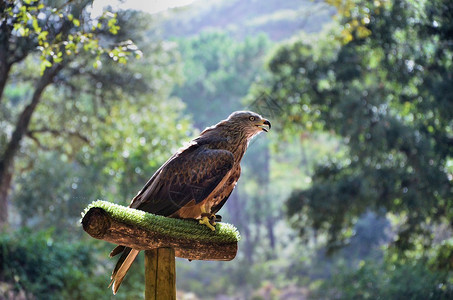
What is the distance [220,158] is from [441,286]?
20.3 ft

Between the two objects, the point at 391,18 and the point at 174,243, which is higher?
the point at 391,18

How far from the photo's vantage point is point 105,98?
12695 mm

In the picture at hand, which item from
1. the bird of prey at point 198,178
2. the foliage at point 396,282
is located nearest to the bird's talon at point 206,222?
the bird of prey at point 198,178

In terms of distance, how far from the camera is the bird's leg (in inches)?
146

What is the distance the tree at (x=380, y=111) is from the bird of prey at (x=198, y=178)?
4.59 meters

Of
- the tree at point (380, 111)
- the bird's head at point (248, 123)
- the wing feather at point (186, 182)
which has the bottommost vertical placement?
the wing feather at point (186, 182)

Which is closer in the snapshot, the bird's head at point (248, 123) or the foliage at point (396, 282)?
the bird's head at point (248, 123)

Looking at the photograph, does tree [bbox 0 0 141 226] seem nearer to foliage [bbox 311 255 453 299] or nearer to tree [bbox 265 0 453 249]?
tree [bbox 265 0 453 249]

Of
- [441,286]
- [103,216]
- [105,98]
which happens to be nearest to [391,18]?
[441,286]

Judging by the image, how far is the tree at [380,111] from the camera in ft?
28.7

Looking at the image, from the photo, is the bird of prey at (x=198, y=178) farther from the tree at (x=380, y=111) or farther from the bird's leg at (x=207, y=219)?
the tree at (x=380, y=111)

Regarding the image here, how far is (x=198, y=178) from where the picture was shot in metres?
3.65

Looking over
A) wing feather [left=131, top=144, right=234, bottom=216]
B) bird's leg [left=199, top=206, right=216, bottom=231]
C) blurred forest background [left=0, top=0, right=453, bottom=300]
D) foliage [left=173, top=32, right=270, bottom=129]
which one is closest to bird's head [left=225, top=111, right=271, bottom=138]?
wing feather [left=131, top=144, right=234, bottom=216]

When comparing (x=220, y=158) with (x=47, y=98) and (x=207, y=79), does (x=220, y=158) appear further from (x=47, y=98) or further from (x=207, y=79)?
(x=207, y=79)
